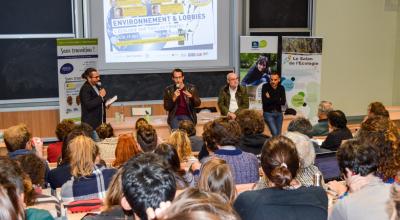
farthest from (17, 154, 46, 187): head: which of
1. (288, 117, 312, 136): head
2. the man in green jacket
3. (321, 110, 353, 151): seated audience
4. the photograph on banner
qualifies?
the photograph on banner

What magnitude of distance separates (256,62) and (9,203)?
26.5 feet

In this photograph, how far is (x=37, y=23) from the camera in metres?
8.68

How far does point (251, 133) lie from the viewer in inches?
202

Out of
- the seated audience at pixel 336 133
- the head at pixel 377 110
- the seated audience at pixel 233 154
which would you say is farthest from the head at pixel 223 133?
the head at pixel 377 110

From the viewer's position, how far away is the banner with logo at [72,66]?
8.38 m

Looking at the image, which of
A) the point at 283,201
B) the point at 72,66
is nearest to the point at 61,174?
the point at 283,201

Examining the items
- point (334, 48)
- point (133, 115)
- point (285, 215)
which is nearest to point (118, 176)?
point (285, 215)

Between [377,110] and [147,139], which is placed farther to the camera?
[377,110]

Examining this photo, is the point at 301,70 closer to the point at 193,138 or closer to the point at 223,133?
the point at 193,138

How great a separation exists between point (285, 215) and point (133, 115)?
6.59 meters

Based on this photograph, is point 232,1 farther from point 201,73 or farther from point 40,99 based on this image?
point 40,99

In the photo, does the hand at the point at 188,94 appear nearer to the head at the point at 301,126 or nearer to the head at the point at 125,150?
the head at the point at 301,126

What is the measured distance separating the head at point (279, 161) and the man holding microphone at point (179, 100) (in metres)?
4.33

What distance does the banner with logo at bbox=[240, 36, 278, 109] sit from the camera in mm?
9602
